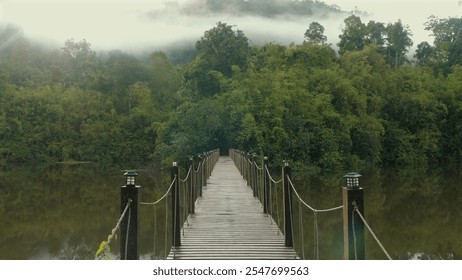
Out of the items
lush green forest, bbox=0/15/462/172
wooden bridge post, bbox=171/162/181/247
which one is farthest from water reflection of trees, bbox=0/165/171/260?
wooden bridge post, bbox=171/162/181/247

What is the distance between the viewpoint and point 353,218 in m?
4.19

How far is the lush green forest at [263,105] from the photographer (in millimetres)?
32875

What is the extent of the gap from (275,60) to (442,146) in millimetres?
13907

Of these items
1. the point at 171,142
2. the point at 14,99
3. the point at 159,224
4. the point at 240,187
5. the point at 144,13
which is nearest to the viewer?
the point at 240,187

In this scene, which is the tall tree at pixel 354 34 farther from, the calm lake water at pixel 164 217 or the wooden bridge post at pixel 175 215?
the wooden bridge post at pixel 175 215

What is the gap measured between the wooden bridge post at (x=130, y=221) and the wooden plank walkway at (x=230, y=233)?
1525 millimetres

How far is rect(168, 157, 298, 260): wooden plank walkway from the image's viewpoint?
6605 millimetres

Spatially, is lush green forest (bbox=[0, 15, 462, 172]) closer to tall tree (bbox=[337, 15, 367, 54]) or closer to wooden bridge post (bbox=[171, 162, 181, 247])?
tall tree (bbox=[337, 15, 367, 54])

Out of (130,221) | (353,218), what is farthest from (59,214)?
(353,218)

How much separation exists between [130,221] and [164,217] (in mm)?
14058

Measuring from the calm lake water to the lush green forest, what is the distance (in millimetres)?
4792

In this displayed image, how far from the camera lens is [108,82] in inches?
1959
